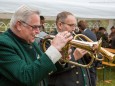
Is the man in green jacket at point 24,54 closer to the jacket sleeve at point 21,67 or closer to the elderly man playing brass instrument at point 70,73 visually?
the jacket sleeve at point 21,67

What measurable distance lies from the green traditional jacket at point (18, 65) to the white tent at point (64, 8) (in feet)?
12.0

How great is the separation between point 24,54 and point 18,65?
0.57 ft

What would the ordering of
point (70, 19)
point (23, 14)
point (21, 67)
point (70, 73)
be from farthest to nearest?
point (70, 19) → point (70, 73) → point (23, 14) → point (21, 67)

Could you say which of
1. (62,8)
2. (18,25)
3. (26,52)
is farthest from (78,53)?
(62,8)

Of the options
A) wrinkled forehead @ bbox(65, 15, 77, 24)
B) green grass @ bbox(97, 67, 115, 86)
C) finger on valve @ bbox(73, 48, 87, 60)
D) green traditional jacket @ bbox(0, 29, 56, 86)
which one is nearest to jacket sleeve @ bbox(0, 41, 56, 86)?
green traditional jacket @ bbox(0, 29, 56, 86)

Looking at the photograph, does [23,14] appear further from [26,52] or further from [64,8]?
[64,8]

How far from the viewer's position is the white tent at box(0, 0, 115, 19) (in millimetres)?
6023

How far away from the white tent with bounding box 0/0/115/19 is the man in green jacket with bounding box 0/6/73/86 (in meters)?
3.64

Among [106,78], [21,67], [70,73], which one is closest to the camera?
[21,67]

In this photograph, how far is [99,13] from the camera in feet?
24.9

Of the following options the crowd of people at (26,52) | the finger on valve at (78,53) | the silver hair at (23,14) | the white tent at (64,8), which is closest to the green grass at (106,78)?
the white tent at (64,8)

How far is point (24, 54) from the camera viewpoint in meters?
2.30

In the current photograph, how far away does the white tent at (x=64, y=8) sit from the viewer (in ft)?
19.8

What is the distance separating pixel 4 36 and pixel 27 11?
0.82 ft
